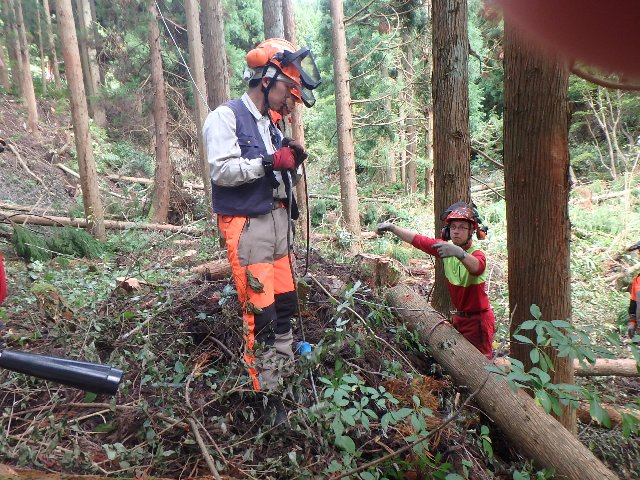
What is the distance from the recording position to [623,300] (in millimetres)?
7562

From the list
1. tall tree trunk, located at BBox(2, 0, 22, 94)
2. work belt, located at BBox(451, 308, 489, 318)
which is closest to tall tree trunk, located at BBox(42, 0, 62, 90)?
tall tree trunk, located at BBox(2, 0, 22, 94)

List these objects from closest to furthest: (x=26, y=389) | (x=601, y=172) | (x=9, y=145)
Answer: (x=26, y=389)
(x=9, y=145)
(x=601, y=172)

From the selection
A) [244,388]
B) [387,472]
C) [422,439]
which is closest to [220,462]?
[244,388]

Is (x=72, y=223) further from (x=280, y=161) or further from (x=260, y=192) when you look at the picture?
(x=280, y=161)

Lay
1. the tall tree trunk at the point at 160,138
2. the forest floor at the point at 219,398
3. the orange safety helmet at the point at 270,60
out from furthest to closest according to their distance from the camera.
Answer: the tall tree trunk at the point at 160,138
the orange safety helmet at the point at 270,60
the forest floor at the point at 219,398

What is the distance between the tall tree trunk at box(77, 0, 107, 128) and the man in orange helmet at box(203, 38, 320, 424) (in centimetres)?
1563

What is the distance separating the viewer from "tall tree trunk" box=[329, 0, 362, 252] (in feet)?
34.5

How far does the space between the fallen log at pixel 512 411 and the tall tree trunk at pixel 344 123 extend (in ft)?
22.8

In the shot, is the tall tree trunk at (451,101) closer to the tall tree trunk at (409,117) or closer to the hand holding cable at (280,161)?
the hand holding cable at (280,161)

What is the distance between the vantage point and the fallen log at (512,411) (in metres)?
2.31

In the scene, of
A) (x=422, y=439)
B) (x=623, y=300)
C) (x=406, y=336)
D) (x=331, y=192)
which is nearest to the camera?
(x=422, y=439)

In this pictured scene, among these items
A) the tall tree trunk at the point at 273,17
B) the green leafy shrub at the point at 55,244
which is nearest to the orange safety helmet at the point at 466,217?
the tall tree trunk at the point at 273,17

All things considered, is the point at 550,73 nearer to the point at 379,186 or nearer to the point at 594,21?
the point at 594,21

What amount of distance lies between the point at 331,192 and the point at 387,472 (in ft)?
48.8
